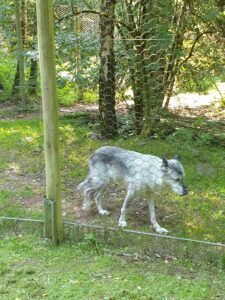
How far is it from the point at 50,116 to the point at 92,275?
1.40m

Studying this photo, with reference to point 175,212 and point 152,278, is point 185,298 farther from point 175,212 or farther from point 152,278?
point 175,212

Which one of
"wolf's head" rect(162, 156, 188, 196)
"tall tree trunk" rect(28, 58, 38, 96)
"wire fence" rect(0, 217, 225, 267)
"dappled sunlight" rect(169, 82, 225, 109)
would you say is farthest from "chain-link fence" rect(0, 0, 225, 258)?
"dappled sunlight" rect(169, 82, 225, 109)

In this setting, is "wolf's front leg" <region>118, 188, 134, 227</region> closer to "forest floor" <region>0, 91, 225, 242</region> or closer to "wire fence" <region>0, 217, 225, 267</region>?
"forest floor" <region>0, 91, 225, 242</region>

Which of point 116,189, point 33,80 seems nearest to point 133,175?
point 116,189

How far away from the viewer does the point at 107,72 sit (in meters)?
7.21

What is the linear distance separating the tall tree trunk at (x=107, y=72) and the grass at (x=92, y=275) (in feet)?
11.2

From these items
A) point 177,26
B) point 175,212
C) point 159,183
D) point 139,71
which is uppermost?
point 177,26

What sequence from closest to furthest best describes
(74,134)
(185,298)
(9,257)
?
(185,298) < (9,257) < (74,134)

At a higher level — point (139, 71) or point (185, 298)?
point (139, 71)

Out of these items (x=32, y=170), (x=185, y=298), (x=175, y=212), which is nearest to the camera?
(x=185, y=298)

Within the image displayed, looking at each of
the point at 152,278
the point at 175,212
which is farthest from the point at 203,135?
the point at 152,278

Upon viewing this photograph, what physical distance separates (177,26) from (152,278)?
152 inches

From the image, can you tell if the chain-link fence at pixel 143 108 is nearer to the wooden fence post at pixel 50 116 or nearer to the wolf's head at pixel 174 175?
the wolf's head at pixel 174 175

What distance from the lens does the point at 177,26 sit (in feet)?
21.0
